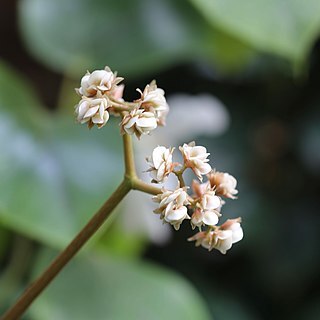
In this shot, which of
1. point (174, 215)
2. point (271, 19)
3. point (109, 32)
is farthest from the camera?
point (109, 32)

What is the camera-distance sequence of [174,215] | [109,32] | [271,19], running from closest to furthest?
[174,215]
[271,19]
[109,32]

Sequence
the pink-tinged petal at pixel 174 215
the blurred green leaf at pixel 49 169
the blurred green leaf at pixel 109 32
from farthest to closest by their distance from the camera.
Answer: the blurred green leaf at pixel 109 32, the blurred green leaf at pixel 49 169, the pink-tinged petal at pixel 174 215

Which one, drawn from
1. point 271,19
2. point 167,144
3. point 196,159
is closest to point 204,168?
point 196,159

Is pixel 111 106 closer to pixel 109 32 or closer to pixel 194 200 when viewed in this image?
pixel 194 200

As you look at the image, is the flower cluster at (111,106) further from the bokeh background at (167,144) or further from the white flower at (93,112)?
the bokeh background at (167,144)

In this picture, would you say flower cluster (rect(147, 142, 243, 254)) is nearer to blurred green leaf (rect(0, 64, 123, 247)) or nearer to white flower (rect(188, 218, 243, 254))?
white flower (rect(188, 218, 243, 254))

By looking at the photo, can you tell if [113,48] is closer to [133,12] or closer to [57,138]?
[133,12]

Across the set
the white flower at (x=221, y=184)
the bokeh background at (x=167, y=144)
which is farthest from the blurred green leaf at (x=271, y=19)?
the white flower at (x=221, y=184)

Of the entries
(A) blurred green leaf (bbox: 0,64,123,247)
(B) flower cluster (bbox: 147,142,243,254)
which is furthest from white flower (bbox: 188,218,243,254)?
(A) blurred green leaf (bbox: 0,64,123,247)
